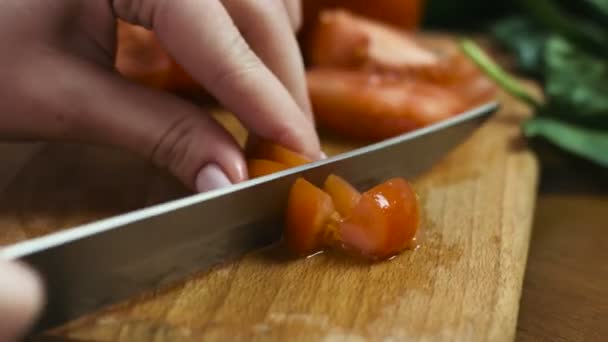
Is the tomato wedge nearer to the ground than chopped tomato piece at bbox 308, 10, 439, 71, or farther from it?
farther from it

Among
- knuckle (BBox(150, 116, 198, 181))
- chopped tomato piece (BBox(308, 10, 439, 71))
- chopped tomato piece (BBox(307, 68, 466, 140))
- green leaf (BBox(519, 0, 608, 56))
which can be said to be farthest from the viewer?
green leaf (BBox(519, 0, 608, 56))

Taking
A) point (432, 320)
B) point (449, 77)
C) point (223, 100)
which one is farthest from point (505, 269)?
point (449, 77)

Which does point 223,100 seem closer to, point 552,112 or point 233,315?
point 233,315

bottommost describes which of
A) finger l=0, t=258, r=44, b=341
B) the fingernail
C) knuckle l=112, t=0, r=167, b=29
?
the fingernail

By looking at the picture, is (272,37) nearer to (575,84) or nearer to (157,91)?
(157,91)

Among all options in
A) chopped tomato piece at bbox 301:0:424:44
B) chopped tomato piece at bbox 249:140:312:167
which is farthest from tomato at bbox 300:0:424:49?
chopped tomato piece at bbox 249:140:312:167

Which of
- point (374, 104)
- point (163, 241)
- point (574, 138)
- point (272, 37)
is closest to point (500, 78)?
point (574, 138)

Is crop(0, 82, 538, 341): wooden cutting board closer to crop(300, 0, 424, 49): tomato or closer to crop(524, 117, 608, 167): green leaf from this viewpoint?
crop(524, 117, 608, 167): green leaf

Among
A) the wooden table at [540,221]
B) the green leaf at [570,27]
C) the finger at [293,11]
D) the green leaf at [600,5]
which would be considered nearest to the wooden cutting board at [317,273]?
the wooden table at [540,221]

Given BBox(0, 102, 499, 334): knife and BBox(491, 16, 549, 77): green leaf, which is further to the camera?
BBox(491, 16, 549, 77): green leaf
